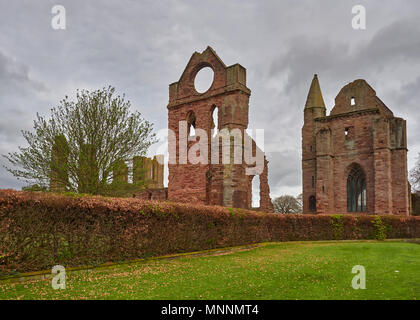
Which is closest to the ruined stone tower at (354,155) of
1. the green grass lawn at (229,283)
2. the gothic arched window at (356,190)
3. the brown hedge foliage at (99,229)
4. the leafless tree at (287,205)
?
the gothic arched window at (356,190)

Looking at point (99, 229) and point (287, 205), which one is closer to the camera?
point (99, 229)

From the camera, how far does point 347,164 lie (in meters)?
32.2

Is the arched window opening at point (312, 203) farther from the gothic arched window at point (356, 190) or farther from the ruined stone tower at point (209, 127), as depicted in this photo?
the ruined stone tower at point (209, 127)

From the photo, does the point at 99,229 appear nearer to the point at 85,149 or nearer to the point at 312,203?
the point at 85,149

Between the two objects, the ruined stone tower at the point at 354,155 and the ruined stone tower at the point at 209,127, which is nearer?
the ruined stone tower at the point at 209,127

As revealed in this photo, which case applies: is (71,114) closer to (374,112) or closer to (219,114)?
(219,114)

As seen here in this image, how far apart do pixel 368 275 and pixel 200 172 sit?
14.9m

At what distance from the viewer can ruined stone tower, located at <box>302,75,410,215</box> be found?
29.6 m

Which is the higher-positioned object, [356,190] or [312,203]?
[356,190]

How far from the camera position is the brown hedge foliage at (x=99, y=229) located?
6789mm

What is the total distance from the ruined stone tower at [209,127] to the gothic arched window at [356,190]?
40.8 ft

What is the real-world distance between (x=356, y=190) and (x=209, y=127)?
1772 centimetres

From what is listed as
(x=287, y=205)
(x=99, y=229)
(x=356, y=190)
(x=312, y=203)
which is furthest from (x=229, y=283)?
(x=287, y=205)

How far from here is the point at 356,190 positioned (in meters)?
32.2
